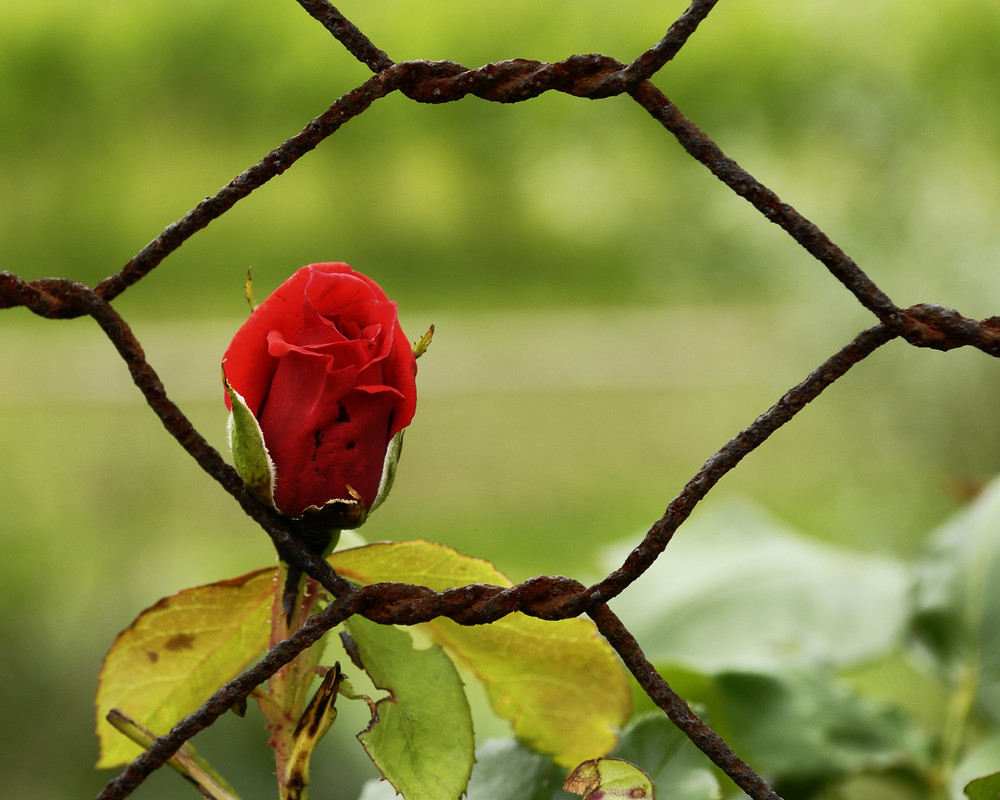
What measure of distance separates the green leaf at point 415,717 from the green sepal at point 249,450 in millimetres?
29

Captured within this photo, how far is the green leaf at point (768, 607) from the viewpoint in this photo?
0.39 metres

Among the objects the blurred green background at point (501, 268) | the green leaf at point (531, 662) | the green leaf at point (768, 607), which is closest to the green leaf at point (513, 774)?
the green leaf at point (531, 662)

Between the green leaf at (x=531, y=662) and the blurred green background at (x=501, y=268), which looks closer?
the green leaf at (x=531, y=662)

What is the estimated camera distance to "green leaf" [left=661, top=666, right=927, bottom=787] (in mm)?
281

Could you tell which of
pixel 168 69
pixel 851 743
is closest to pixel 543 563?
pixel 851 743

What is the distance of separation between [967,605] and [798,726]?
3.2 inches

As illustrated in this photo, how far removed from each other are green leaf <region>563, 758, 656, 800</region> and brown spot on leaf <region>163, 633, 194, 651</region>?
2.8 inches

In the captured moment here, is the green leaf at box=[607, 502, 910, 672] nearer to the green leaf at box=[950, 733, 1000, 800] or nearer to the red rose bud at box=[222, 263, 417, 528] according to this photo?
the green leaf at box=[950, 733, 1000, 800]

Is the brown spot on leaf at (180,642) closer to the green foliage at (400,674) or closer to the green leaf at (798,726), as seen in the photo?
the green foliage at (400,674)

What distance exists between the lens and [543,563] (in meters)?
1.40

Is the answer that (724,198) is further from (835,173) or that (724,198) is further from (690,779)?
(690,779)

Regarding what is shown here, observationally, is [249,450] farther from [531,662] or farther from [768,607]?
[768,607]

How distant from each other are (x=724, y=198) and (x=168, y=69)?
1.35 meters

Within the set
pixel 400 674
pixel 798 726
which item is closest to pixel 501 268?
pixel 798 726
